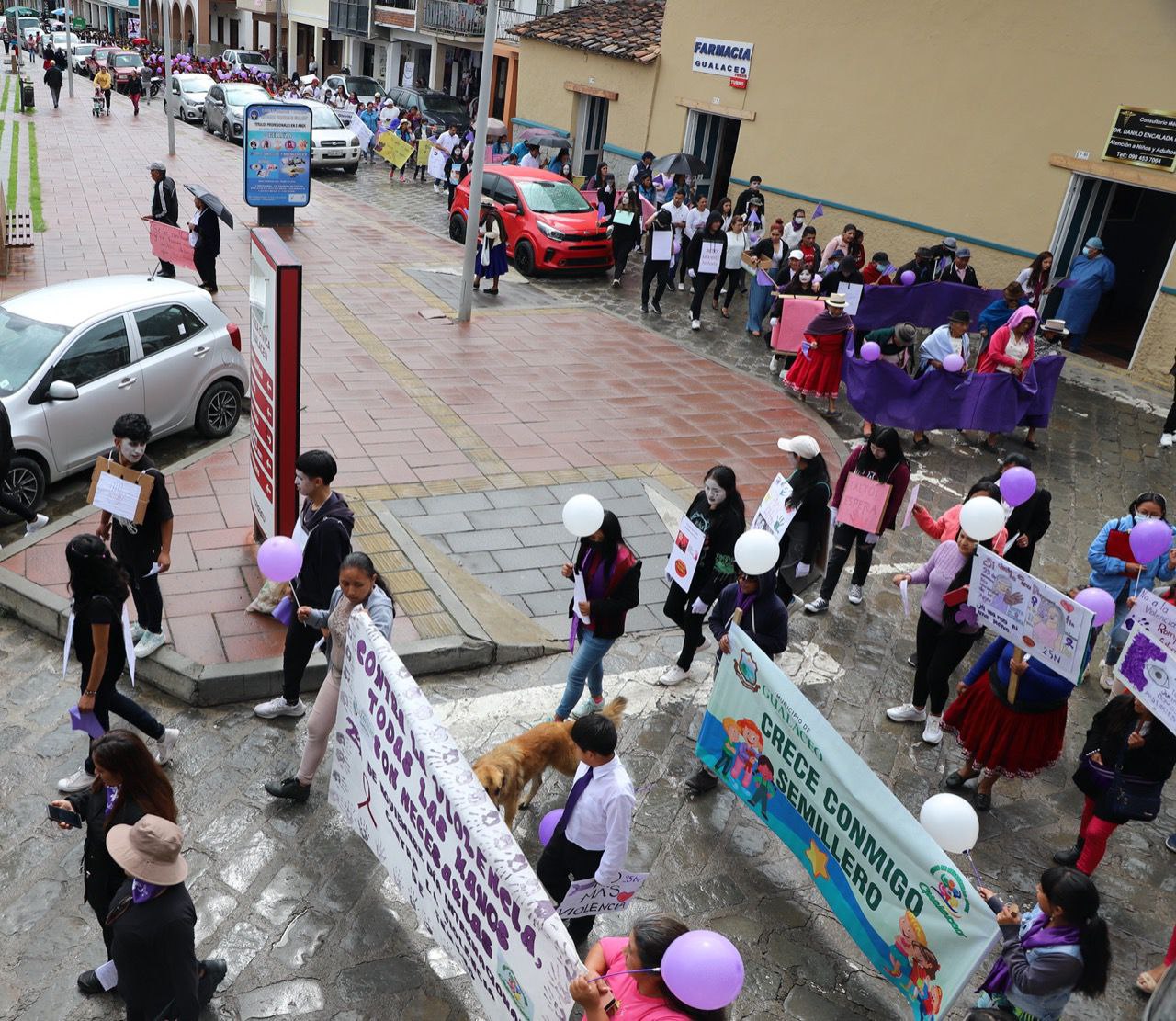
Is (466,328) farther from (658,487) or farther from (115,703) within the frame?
(115,703)

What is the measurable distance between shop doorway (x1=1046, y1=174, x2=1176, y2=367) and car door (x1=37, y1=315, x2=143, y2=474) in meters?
13.1

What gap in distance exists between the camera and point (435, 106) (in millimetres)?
31156

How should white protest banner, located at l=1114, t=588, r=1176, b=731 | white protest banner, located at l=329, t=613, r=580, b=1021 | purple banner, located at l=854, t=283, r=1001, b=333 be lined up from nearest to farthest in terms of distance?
white protest banner, located at l=329, t=613, r=580, b=1021, white protest banner, located at l=1114, t=588, r=1176, b=731, purple banner, located at l=854, t=283, r=1001, b=333

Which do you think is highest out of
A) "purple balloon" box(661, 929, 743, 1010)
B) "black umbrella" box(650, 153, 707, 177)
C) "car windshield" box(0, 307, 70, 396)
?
"black umbrella" box(650, 153, 707, 177)

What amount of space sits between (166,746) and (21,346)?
4.38 meters

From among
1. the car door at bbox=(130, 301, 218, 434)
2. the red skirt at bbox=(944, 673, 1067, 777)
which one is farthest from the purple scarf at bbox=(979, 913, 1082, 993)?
the car door at bbox=(130, 301, 218, 434)

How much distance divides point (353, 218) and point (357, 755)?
57.9ft

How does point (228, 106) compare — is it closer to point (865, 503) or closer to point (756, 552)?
point (865, 503)

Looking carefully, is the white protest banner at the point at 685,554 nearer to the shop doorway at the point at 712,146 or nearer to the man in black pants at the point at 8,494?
the man in black pants at the point at 8,494

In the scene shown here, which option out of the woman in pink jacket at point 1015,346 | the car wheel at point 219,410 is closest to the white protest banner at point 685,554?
the car wheel at point 219,410

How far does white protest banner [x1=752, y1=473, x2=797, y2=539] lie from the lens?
667 centimetres

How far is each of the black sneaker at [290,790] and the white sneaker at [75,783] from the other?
0.95 meters

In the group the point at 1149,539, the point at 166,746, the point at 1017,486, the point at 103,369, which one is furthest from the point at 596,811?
the point at 103,369

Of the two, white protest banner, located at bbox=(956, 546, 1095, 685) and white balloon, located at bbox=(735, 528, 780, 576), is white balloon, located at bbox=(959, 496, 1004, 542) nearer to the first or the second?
white protest banner, located at bbox=(956, 546, 1095, 685)
